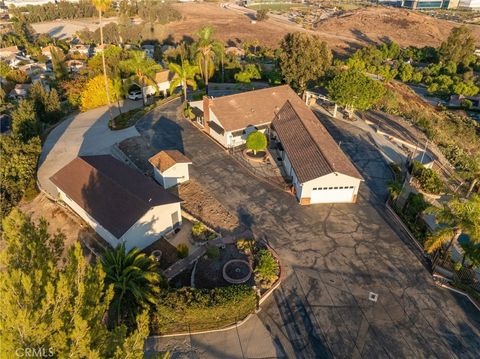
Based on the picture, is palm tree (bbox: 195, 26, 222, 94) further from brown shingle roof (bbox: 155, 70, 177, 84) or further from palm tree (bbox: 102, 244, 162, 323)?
palm tree (bbox: 102, 244, 162, 323)

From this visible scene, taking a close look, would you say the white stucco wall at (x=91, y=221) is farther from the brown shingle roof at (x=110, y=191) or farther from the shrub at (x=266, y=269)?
the shrub at (x=266, y=269)

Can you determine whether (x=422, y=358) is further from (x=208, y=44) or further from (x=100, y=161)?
(x=208, y=44)

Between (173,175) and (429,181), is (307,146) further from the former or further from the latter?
(173,175)

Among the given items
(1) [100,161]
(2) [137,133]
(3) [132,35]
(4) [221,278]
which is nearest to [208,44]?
(2) [137,133]

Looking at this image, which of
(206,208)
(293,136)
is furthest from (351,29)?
(206,208)

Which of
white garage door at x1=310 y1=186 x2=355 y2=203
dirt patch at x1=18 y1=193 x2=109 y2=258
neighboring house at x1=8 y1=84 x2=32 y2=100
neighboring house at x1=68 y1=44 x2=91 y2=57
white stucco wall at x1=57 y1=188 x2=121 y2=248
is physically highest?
white garage door at x1=310 y1=186 x2=355 y2=203

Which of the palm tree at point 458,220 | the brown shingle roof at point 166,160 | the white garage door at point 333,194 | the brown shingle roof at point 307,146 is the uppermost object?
the palm tree at point 458,220

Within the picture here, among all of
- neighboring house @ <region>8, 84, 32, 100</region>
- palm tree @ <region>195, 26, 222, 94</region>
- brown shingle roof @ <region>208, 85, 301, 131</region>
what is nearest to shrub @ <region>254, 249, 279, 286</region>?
brown shingle roof @ <region>208, 85, 301, 131</region>

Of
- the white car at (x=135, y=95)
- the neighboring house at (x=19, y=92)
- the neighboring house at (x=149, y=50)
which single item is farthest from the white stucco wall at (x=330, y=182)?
the neighboring house at (x=149, y=50)
